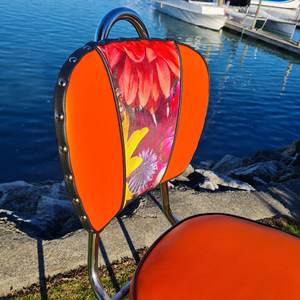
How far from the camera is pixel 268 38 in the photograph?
556 inches

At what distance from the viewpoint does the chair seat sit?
679 mm

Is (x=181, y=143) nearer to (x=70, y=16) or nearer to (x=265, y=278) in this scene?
(x=265, y=278)

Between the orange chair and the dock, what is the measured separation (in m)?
14.1

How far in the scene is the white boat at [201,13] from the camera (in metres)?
16.0

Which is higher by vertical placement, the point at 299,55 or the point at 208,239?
the point at 208,239

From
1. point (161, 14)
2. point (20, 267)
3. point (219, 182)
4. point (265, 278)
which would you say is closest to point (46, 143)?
point (219, 182)

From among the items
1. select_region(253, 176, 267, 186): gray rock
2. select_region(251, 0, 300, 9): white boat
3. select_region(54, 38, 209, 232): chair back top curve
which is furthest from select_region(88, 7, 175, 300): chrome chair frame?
select_region(251, 0, 300, 9): white boat

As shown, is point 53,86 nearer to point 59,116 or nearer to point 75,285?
point 75,285

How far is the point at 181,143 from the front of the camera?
1.02 meters

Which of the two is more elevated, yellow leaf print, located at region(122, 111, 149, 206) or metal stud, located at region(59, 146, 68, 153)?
metal stud, located at region(59, 146, 68, 153)

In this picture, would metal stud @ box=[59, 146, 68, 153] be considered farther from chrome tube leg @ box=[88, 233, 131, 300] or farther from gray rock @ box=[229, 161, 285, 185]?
gray rock @ box=[229, 161, 285, 185]

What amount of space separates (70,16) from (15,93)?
10.2 m

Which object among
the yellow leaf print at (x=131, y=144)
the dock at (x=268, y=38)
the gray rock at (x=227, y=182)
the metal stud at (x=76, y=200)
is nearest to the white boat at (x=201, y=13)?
the dock at (x=268, y=38)

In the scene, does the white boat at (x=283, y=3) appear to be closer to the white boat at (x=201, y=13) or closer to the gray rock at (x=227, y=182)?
the white boat at (x=201, y=13)
